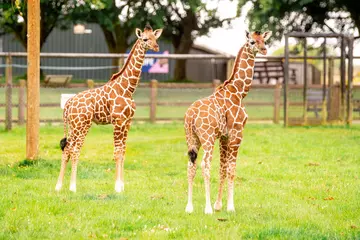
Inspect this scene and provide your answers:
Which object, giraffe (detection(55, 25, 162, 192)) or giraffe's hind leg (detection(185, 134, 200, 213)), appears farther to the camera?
giraffe (detection(55, 25, 162, 192))

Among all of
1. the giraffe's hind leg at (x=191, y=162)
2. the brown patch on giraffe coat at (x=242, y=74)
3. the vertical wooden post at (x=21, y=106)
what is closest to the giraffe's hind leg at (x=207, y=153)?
the giraffe's hind leg at (x=191, y=162)

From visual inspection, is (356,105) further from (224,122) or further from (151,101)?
(224,122)

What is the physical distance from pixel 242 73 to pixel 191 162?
1435mm

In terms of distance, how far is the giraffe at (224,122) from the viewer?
8930mm

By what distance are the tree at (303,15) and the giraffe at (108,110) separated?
993 inches

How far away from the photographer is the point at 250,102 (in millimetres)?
25141

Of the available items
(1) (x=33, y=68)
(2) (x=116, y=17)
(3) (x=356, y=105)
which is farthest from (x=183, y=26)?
(1) (x=33, y=68)

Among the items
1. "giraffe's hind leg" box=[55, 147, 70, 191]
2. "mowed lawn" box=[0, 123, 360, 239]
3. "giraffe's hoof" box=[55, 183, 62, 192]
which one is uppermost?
"giraffe's hind leg" box=[55, 147, 70, 191]

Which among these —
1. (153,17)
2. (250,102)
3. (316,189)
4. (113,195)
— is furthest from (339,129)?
(153,17)

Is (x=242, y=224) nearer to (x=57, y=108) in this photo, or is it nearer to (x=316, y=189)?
(x=316, y=189)

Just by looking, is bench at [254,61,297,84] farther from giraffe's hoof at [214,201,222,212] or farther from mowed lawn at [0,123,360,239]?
giraffe's hoof at [214,201,222,212]

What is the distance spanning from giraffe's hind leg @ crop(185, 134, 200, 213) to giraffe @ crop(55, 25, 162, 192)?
194 cm

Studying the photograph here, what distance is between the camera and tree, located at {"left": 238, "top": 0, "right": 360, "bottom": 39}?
36344 mm

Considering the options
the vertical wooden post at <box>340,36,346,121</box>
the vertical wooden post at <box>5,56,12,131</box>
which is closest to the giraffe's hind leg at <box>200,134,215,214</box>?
the vertical wooden post at <box>5,56,12,131</box>
